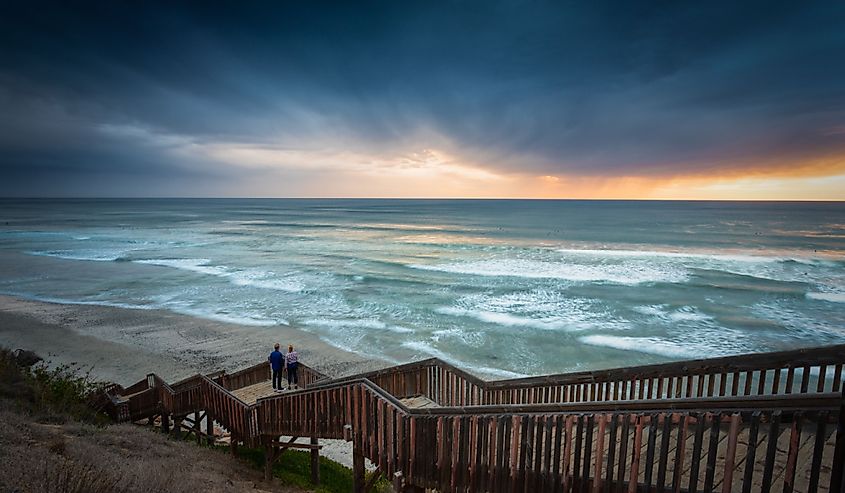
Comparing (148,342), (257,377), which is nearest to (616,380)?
(257,377)

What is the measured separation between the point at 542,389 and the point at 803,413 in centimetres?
474

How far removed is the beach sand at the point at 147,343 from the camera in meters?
18.3

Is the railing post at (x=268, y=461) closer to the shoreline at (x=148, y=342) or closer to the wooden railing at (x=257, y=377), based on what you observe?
the wooden railing at (x=257, y=377)

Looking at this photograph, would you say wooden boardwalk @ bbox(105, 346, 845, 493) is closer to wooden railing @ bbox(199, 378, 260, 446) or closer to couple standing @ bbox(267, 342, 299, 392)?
wooden railing @ bbox(199, 378, 260, 446)

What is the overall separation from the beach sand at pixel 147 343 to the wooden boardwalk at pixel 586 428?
9.13 meters

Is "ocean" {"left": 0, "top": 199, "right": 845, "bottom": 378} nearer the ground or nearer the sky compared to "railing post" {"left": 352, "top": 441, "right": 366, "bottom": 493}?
nearer the ground

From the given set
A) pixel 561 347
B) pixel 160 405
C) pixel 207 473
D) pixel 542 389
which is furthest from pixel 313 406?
pixel 561 347

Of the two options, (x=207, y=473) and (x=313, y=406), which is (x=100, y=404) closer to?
(x=207, y=473)

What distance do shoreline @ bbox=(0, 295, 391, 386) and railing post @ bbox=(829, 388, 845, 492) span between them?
16.5 meters

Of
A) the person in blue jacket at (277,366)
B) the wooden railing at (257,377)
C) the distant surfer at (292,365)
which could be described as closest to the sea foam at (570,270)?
the wooden railing at (257,377)

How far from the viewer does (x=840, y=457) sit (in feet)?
8.13

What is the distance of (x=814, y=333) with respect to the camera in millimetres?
20953

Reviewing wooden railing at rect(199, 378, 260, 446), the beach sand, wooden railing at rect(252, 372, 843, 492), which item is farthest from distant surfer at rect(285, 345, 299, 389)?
the beach sand

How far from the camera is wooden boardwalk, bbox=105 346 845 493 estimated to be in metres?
3.06
